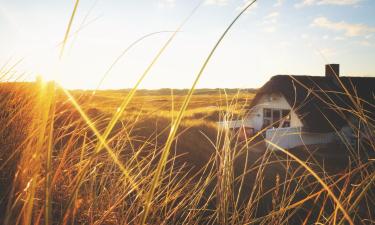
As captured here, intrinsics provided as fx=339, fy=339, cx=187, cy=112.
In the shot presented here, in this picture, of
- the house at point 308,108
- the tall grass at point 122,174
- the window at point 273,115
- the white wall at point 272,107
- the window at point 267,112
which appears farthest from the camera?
the window at point 267,112

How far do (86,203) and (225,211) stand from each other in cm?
64

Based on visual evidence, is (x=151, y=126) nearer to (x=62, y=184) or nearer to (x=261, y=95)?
(x=62, y=184)

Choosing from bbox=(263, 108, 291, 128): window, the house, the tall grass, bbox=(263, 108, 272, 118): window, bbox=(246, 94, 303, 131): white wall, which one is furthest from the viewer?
bbox=(263, 108, 272, 118): window

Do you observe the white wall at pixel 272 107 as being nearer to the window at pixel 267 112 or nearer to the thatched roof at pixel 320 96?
the window at pixel 267 112

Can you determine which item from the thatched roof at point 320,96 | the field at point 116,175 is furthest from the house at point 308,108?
the field at point 116,175

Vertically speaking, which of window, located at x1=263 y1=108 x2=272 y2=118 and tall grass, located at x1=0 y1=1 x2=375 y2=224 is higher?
tall grass, located at x1=0 y1=1 x2=375 y2=224

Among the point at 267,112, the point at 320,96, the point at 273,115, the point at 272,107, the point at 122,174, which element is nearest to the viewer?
the point at 122,174

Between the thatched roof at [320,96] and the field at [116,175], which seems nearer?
the field at [116,175]

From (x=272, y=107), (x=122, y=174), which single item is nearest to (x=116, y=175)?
(x=122, y=174)

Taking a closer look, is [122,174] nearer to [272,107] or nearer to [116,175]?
[116,175]

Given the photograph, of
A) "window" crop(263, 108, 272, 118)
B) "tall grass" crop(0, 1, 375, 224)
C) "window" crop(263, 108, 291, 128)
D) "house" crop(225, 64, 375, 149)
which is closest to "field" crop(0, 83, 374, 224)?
"tall grass" crop(0, 1, 375, 224)

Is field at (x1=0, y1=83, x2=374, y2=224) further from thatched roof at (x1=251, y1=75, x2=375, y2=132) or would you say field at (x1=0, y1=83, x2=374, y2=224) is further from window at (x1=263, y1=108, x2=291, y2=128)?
window at (x1=263, y1=108, x2=291, y2=128)

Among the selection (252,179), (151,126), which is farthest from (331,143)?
(151,126)

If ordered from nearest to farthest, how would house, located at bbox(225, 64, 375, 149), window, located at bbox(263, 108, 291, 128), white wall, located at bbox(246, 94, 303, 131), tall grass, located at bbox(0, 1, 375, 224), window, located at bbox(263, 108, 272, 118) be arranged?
1. tall grass, located at bbox(0, 1, 375, 224)
2. house, located at bbox(225, 64, 375, 149)
3. white wall, located at bbox(246, 94, 303, 131)
4. window, located at bbox(263, 108, 291, 128)
5. window, located at bbox(263, 108, 272, 118)
